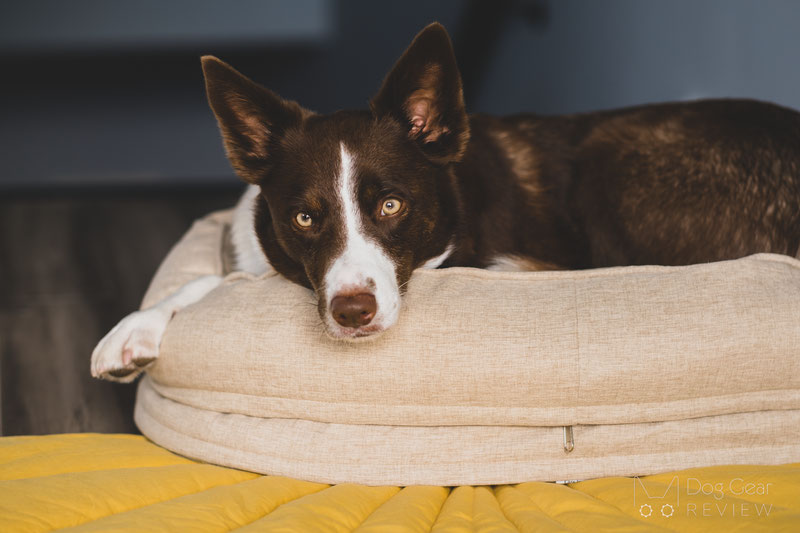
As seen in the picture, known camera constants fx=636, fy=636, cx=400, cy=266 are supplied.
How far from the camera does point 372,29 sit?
21.2ft

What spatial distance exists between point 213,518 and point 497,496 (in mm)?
601

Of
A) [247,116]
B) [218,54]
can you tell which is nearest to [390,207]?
[247,116]

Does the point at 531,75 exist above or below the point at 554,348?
above

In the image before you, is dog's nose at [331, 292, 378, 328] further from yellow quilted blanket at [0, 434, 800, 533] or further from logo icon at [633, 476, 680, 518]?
logo icon at [633, 476, 680, 518]

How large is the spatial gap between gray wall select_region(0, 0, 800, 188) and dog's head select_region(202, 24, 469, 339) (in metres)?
2.17

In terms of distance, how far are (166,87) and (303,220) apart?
669cm

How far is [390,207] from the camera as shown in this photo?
1.73 metres

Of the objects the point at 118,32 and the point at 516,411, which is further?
the point at 118,32

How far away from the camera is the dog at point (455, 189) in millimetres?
1690

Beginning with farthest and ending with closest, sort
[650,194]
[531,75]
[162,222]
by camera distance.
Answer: [531,75]
[162,222]
[650,194]

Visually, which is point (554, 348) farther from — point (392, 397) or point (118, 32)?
point (118, 32)

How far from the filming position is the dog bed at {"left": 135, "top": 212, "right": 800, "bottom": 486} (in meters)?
1.41

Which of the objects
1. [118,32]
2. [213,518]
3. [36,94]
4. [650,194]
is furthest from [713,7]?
[36,94]

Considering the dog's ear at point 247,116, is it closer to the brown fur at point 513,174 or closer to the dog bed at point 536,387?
the brown fur at point 513,174
